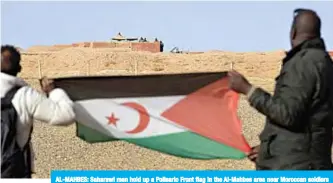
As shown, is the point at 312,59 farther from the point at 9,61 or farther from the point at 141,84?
the point at 9,61

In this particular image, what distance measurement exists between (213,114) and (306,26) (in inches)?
47.2

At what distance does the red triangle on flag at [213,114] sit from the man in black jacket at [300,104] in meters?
0.69

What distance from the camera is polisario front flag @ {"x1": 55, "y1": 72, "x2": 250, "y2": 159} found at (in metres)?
5.52

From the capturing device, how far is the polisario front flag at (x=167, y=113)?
18.1ft

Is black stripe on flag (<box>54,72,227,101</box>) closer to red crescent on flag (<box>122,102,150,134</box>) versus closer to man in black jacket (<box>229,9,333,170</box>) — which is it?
red crescent on flag (<box>122,102,150,134</box>)

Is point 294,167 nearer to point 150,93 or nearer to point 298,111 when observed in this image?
point 298,111

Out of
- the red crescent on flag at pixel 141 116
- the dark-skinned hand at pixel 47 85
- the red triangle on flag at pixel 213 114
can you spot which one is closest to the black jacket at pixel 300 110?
the red triangle on flag at pixel 213 114

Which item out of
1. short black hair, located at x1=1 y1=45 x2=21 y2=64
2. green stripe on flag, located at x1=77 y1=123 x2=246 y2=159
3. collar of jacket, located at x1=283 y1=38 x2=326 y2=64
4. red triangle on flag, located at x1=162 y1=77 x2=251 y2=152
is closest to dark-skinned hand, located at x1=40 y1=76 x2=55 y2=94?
short black hair, located at x1=1 y1=45 x2=21 y2=64

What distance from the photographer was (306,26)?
187 inches

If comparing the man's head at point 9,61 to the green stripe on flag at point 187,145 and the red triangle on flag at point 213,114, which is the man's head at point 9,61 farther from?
the red triangle on flag at point 213,114

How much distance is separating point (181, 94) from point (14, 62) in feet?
4.61

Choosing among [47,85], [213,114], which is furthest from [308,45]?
[47,85]

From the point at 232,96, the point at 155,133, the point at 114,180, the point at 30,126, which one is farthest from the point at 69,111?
the point at 232,96

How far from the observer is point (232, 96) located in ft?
18.2
